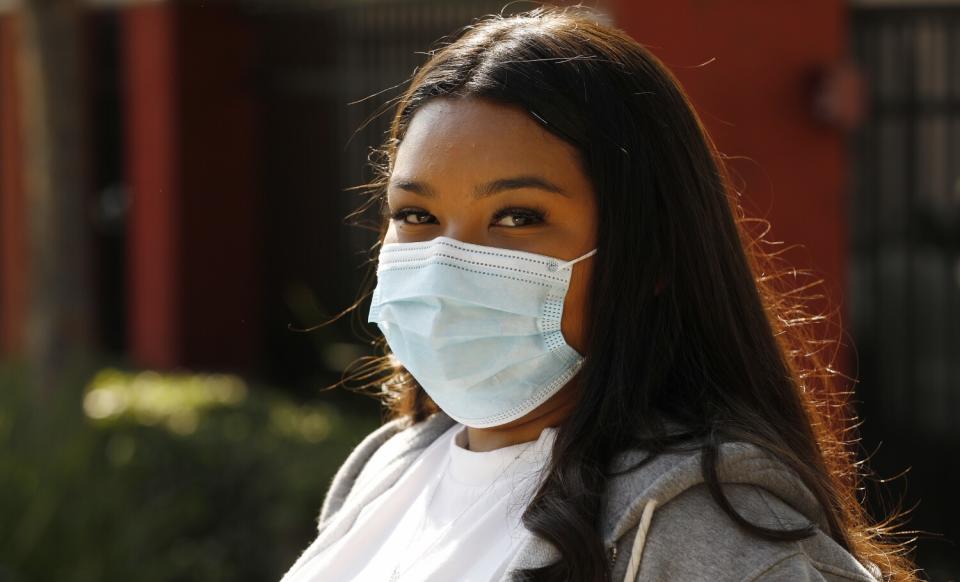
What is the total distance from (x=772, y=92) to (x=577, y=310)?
11.6 feet

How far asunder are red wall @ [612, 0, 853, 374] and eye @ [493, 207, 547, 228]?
10.8 feet

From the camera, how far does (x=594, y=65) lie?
1935 millimetres

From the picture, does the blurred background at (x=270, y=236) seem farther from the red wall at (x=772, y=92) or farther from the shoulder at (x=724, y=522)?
the shoulder at (x=724, y=522)

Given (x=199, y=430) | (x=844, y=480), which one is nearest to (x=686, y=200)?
(x=844, y=480)

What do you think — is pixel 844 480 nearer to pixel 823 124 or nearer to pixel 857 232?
pixel 823 124

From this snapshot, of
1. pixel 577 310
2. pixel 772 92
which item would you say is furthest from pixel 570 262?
pixel 772 92

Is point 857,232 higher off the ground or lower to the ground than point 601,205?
lower

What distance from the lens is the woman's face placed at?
1896 millimetres

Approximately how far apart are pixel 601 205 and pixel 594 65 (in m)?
0.20

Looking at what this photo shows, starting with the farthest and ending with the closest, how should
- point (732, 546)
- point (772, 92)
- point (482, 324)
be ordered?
point (772, 92) → point (482, 324) → point (732, 546)

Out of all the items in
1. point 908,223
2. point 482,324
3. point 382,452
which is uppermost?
point 482,324

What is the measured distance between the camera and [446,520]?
199 cm

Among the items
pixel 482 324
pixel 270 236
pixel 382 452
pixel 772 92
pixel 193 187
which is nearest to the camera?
pixel 482 324

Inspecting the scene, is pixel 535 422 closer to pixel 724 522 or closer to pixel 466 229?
pixel 466 229
